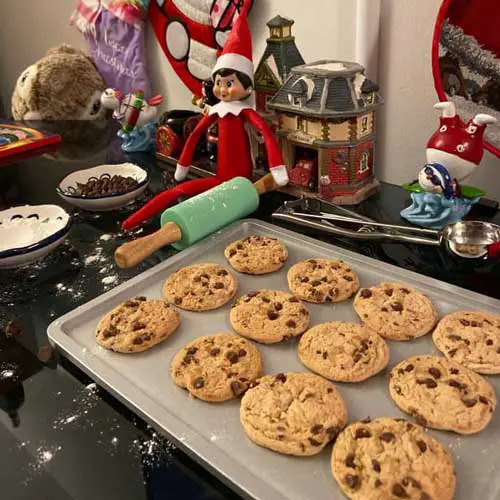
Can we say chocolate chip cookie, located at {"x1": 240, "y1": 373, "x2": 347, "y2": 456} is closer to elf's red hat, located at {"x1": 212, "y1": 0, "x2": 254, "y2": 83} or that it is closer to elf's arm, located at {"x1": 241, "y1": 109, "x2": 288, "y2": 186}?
elf's arm, located at {"x1": 241, "y1": 109, "x2": 288, "y2": 186}

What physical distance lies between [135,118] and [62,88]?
407 mm

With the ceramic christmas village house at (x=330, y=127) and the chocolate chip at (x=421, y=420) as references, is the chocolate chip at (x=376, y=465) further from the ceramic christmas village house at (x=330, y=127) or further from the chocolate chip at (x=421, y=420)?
the ceramic christmas village house at (x=330, y=127)

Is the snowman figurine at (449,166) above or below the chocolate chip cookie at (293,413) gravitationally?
above

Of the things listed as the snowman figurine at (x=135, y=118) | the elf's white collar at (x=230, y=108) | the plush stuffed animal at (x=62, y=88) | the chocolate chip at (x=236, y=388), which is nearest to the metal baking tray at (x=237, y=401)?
the chocolate chip at (x=236, y=388)

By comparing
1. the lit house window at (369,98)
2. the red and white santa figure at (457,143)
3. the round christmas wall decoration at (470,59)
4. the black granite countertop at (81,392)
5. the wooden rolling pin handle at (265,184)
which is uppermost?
the round christmas wall decoration at (470,59)

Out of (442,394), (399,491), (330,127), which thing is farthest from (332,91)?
(399,491)

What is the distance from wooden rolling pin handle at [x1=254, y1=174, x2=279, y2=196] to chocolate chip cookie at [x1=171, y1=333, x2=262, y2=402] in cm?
36

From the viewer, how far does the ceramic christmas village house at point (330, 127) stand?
0.87 metres

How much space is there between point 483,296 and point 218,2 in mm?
823

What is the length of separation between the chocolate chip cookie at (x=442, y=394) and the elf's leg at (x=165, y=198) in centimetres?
49

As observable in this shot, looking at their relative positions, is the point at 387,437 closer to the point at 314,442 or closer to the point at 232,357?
the point at 314,442

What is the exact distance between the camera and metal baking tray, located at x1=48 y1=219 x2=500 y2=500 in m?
0.50

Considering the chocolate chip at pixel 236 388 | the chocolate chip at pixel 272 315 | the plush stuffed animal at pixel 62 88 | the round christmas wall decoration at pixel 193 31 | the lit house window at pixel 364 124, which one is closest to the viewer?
the chocolate chip at pixel 236 388

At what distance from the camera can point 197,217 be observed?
0.86 metres
